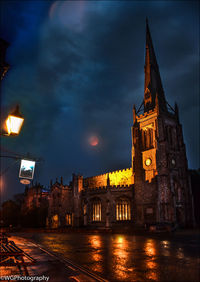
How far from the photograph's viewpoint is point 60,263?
9.43 metres

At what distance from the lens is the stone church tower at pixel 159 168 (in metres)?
35.5

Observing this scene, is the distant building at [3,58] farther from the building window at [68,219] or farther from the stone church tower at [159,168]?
the building window at [68,219]

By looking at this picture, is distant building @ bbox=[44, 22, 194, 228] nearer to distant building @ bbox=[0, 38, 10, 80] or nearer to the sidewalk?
the sidewalk

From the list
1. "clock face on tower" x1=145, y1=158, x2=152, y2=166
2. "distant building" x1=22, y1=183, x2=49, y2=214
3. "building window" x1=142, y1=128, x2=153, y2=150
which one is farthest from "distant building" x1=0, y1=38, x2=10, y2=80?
"distant building" x1=22, y1=183, x2=49, y2=214

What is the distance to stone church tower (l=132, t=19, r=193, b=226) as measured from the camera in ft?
116

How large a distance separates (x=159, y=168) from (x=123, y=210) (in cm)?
990

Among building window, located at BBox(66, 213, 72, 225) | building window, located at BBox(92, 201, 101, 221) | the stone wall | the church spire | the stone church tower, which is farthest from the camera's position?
the church spire

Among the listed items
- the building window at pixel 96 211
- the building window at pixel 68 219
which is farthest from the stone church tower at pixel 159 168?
the building window at pixel 68 219

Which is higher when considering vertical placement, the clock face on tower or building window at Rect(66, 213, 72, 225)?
the clock face on tower

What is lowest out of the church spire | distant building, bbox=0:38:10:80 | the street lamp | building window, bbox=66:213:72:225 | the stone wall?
building window, bbox=66:213:72:225

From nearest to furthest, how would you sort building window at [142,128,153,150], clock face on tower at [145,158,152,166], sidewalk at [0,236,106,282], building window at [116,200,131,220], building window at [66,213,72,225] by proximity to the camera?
sidewalk at [0,236,106,282] < building window at [116,200,131,220] < clock face on tower at [145,158,152,166] < building window at [142,128,153,150] < building window at [66,213,72,225]

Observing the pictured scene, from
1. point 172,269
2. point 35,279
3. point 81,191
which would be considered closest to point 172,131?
point 81,191

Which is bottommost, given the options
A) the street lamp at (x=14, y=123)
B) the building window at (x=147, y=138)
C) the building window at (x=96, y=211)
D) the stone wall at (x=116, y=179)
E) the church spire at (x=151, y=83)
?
the building window at (x=96, y=211)

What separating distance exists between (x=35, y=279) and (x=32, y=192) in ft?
216
